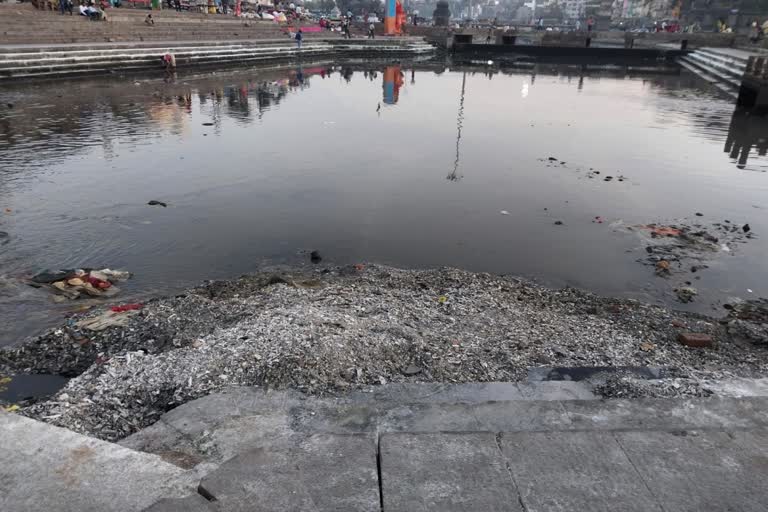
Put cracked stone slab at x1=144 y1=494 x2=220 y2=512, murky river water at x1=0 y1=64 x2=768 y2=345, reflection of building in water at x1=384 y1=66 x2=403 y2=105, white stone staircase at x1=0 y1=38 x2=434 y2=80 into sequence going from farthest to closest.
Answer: reflection of building in water at x1=384 y1=66 x2=403 y2=105, white stone staircase at x1=0 y1=38 x2=434 y2=80, murky river water at x1=0 y1=64 x2=768 y2=345, cracked stone slab at x1=144 y1=494 x2=220 y2=512

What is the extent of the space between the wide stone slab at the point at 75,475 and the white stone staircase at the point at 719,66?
111ft

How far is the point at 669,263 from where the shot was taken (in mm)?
8109

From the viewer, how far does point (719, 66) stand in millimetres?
36875

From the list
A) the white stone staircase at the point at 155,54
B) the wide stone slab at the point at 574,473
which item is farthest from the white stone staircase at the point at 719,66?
the wide stone slab at the point at 574,473

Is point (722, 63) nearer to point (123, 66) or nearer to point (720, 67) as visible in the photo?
point (720, 67)

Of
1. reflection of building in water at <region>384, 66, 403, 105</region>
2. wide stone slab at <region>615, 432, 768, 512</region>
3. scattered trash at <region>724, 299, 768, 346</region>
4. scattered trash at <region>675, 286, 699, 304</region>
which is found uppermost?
reflection of building in water at <region>384, 66, 403, 105</region>

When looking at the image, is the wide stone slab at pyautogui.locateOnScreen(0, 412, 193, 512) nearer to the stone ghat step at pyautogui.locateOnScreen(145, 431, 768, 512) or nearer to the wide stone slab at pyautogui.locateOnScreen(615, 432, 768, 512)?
the stone ghat step at pyautogui.locateOnScreen(145, 431, 768, 512)

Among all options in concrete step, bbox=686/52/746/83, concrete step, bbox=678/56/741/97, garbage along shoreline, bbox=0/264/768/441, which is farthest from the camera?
concrete step, bbox=686/52/746/83

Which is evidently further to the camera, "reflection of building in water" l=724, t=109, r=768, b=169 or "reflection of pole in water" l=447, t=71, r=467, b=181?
"reflection of building in water" l=724, t=109, r=768, b=169

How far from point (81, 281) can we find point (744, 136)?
2089cm

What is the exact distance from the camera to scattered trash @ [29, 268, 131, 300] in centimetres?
667

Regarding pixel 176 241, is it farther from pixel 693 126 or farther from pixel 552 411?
pixel 693 126

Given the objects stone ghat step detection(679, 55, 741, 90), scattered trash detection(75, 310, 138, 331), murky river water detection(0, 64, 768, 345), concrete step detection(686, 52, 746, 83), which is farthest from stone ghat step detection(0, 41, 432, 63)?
concrete step detection(686, 52, 746, 83)

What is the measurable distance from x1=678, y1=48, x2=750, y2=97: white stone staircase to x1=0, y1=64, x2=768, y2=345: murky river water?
11068 millimetres
